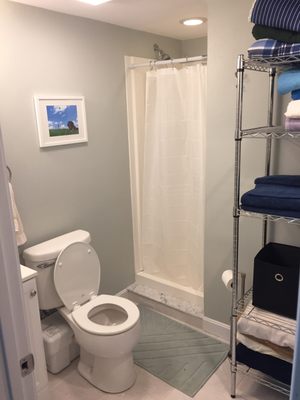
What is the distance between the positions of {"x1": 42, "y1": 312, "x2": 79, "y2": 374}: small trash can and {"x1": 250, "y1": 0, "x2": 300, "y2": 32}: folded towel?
2.02 meters

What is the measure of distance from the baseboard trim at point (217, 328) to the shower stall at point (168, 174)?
13cm

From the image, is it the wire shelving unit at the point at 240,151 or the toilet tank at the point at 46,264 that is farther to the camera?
the toilet tank at the point at 46,264

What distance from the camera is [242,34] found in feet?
6.17

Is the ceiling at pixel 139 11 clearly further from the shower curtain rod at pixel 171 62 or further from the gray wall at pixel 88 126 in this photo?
the shower curtain rod at pixel 171 62

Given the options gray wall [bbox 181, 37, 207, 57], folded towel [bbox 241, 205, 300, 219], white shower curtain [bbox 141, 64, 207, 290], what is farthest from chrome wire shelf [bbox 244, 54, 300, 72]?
gray wall [bbox 181, 37, 207, 57]

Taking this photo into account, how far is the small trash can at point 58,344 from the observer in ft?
6.89

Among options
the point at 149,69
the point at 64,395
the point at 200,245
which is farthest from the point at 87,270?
the point at 149,69

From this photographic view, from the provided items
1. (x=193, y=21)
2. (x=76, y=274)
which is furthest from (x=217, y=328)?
(x=193, y=21)

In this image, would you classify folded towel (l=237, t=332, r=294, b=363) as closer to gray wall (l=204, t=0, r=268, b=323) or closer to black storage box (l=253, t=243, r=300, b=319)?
black storage box (l=253, t=243, r=300, b=319)

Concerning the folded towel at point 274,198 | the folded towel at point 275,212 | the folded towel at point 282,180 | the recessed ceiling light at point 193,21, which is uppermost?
the recessed ceiling light at point 193,21

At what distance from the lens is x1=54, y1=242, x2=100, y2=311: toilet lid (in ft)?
6.84

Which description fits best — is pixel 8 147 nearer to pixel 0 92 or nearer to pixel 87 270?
pixel 0 92

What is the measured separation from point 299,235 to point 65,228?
1.49 metres

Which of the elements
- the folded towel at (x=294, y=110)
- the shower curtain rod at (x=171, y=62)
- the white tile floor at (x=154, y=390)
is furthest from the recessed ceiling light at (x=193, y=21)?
the white tile floor at (x=154, y=390)
